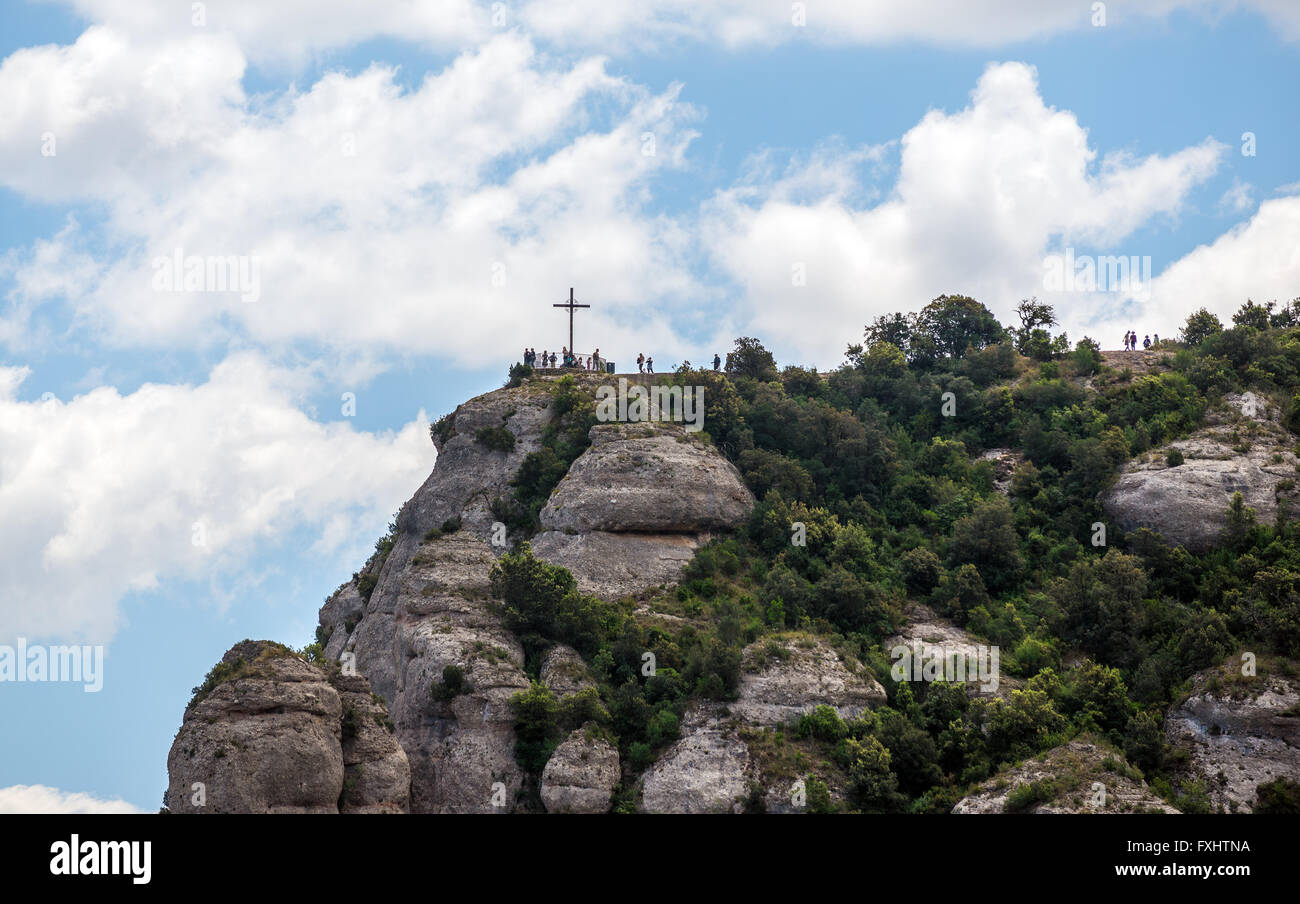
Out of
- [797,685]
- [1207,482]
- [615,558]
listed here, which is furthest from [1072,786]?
[615,558]

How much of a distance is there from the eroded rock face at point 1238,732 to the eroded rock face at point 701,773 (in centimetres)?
1759

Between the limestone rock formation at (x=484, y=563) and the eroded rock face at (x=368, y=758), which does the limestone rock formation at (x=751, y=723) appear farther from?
the eroded rock face at (x=368, y=758)

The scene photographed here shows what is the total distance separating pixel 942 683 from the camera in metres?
60.8

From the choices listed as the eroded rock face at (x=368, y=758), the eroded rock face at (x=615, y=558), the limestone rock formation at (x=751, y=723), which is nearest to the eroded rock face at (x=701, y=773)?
the limestone rock formation at (x=751, y=723)

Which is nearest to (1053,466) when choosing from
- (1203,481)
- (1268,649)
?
(1203,481)

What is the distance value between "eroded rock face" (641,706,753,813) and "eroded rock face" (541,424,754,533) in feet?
47.5

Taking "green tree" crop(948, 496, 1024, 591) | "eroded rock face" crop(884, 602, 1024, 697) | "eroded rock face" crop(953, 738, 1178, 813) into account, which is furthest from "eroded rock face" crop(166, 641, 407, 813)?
"green tree" crop(948, 496, 1024, 591)

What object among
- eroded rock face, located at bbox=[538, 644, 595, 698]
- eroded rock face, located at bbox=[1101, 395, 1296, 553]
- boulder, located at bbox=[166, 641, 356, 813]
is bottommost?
boulder, located at bbox=[166, 641, 356, 813]

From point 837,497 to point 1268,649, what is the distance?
25.2 metres

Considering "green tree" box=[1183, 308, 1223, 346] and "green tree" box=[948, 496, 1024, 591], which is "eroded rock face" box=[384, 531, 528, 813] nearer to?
"green tree" box=[948, 496, 1024, 591]

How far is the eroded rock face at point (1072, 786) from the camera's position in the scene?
50.5 m

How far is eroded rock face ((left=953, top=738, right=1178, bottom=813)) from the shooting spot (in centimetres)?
5050

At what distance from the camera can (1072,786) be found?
2028 inches

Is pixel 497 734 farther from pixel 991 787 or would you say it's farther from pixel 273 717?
pixel 991 787
